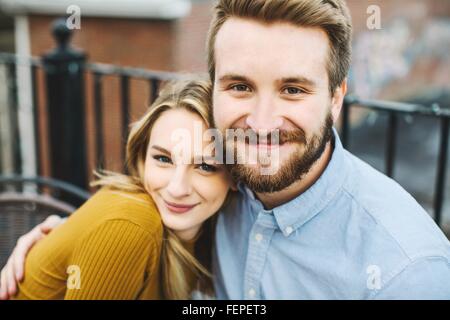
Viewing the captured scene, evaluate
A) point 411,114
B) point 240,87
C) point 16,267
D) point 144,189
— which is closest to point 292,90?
point 240,87

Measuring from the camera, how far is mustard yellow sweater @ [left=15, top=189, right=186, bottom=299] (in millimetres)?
1763

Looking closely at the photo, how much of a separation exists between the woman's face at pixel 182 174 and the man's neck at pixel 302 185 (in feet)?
0.56

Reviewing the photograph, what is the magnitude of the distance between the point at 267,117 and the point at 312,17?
11.4 inches

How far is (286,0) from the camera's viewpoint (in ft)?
4.99

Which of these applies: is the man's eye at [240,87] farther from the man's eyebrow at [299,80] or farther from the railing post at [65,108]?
the railing post at [65,108]

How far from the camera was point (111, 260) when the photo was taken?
1.76 m

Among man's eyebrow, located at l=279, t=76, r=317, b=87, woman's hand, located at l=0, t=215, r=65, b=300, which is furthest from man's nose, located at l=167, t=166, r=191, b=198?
woman's hand, located at l=0, t=215, r=65, b=300

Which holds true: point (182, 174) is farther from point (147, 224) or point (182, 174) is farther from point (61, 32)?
point (61, 32)

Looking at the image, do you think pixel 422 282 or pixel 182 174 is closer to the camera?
pixel 422 282

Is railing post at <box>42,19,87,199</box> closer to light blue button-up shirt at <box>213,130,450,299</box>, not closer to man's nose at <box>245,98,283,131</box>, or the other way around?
light blue button-up shirt at <box>213,130,450,299</box>

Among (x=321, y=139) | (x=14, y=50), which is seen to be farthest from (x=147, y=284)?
(x=14, y=50)

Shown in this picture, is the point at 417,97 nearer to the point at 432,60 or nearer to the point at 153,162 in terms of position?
the point at 432,60

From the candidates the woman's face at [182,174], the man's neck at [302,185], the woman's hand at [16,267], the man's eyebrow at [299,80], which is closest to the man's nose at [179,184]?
the woman's face at [182,174]

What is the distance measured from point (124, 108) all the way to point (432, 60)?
8.29 m
